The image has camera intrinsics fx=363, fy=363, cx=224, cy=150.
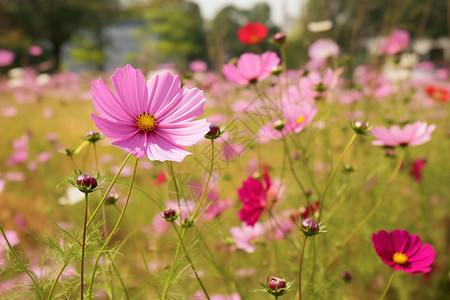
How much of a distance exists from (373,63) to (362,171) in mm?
462

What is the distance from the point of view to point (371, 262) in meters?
1.02

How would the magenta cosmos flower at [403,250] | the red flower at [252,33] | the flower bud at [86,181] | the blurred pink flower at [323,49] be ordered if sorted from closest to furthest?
1. the flower bud at [86,181]
2. the magenta cosmos flower at [403,250]
3. the red flower at [252,33]
4. the blurred pink flower at [323,49]

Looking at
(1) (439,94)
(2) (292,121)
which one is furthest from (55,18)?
(2) (292,121)

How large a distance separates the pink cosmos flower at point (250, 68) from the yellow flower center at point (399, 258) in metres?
0.37

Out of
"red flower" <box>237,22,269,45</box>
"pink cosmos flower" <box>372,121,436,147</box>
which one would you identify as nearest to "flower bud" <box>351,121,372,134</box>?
"pink cosmos flower" <box>372,121,436,147</box>

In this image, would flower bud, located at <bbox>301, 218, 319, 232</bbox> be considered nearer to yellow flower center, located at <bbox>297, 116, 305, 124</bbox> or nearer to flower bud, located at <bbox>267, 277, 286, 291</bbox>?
flower bud, located at <bbox>267, 277, 286, 291</bbox>

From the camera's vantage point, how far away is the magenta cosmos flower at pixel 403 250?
455 mm

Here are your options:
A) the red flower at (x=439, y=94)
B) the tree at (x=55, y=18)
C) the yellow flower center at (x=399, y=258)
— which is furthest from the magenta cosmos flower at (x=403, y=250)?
the tree at (x=55, y=18)

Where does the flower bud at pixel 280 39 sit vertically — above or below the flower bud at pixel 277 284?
above

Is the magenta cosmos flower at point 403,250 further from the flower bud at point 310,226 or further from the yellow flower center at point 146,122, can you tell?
the yellow flower center at point 146,122

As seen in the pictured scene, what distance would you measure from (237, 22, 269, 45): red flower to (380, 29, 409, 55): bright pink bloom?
66 centimetres

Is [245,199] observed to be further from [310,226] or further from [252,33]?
[252,33]

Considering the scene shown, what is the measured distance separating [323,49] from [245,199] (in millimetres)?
789

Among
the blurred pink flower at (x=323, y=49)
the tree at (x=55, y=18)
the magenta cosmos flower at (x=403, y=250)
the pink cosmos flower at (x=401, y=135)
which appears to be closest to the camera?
the magenta cosmos flower at (x=403, y=250)
